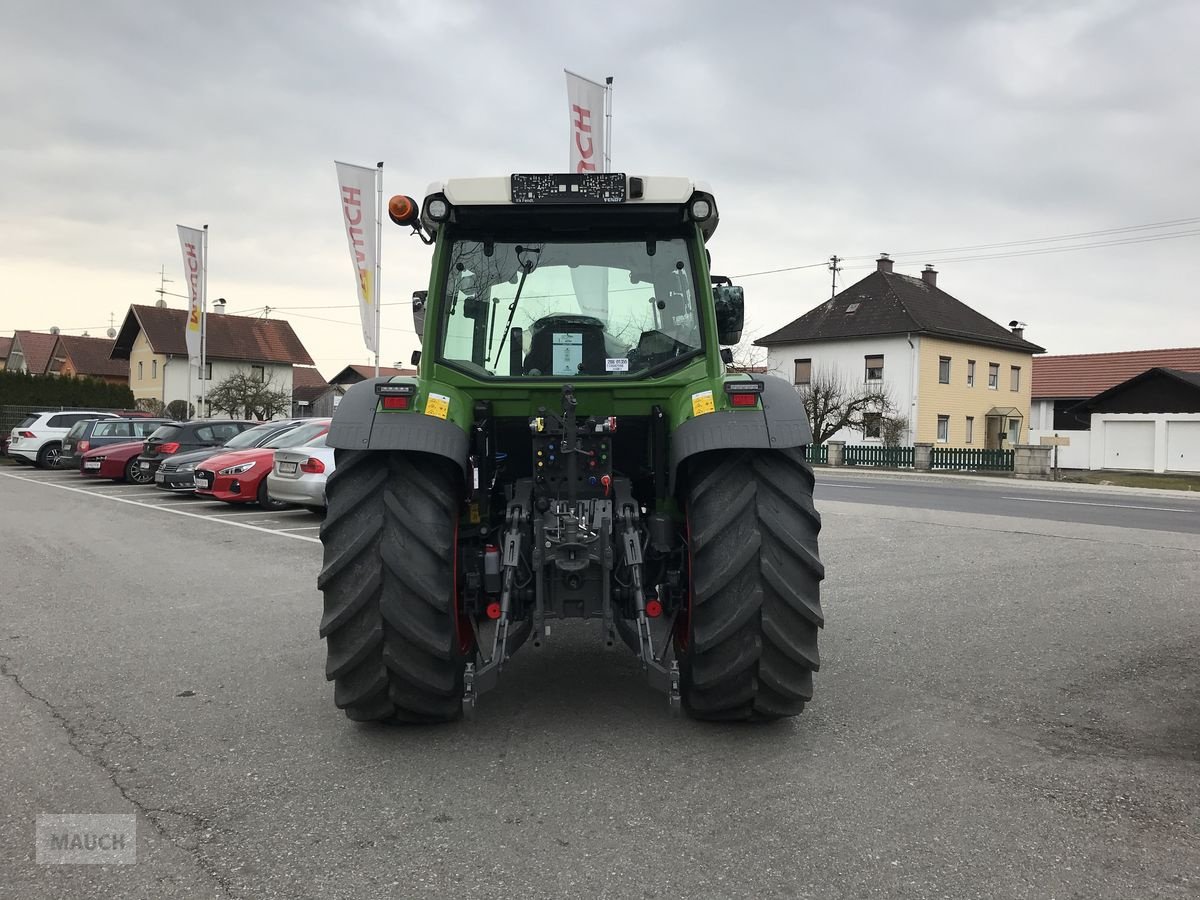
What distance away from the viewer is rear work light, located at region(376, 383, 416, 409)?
4270 millimetres

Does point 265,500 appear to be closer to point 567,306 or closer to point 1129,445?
point 567,306

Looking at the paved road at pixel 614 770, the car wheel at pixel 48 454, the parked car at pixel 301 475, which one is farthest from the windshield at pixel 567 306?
the car wheel at pixel 48 454

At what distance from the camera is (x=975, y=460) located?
34.0 m

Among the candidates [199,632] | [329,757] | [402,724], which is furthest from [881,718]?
[199,632]

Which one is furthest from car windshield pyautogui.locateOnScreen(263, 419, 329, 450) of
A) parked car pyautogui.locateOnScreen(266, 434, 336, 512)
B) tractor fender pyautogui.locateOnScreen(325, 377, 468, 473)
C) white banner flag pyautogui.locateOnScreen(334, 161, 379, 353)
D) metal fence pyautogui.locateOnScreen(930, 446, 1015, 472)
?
metal fence pyautogui.locateOnScreen(930, 446, 1015, 472)

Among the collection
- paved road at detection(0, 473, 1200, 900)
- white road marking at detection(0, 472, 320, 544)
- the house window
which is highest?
the house window

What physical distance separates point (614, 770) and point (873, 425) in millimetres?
41330

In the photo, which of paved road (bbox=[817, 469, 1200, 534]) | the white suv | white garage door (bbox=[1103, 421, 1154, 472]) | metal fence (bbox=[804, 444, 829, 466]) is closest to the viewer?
paved road (bbox=[817, 469, 1200, 534])

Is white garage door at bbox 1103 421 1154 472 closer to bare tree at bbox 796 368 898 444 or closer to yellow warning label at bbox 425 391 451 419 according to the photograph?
bare tree at bbox 796 368 898 444

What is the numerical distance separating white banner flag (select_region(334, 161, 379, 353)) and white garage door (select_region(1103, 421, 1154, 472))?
32.3 meters

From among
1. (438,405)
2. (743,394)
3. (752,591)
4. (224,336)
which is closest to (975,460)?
(743,394)

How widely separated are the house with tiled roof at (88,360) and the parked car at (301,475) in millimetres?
55884

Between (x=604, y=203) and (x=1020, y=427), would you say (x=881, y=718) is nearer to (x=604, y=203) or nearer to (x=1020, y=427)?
(x=604, y=203)

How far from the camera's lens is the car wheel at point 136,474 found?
70.5 feet
